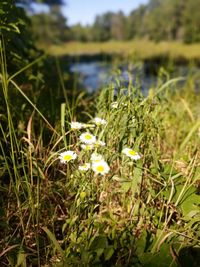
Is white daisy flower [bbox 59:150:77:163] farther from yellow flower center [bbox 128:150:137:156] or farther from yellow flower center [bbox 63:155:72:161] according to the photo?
yellow flower center [bbox 128:150:137:156]

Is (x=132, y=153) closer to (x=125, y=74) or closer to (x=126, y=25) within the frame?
(x=125, y=74)

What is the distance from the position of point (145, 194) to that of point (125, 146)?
0.25 m

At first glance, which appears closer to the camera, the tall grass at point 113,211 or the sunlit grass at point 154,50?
the tall grass at point 113,211

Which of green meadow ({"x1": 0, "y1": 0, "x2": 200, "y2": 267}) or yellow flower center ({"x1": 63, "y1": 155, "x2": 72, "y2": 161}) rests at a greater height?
yellow flower center ({"x1": 63, "y1": 155, "x2": 72, "y2": 161})

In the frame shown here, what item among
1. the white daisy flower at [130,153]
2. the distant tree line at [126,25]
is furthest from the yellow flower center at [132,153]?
the distant tree line at [126,25]

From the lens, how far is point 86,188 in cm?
152

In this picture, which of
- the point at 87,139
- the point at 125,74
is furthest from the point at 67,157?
the point at 125,74

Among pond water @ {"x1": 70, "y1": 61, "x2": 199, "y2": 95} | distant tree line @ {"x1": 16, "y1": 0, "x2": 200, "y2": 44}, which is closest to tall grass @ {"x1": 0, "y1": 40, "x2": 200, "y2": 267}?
pond water @ {"x1": 70, "y1": 61, "x2": 199, "y2": 95}

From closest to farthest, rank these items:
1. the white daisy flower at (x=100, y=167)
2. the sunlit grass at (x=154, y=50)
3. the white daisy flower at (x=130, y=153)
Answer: the white daisy flower at (x=100, y=167) → the white daisy flower at (x=130, y=153) → the sunlit grass at (x=154, y=50)

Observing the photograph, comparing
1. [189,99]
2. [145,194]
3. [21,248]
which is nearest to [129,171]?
[145,194]

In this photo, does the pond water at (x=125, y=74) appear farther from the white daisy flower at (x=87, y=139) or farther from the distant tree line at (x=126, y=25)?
the distant tree line at (x=126, y=25)

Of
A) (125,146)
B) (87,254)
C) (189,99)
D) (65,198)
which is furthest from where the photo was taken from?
(189,99)

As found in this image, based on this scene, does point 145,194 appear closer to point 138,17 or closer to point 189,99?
point 189,99

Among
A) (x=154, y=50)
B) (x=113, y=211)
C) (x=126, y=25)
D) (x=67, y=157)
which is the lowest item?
(x=154, y=50)
